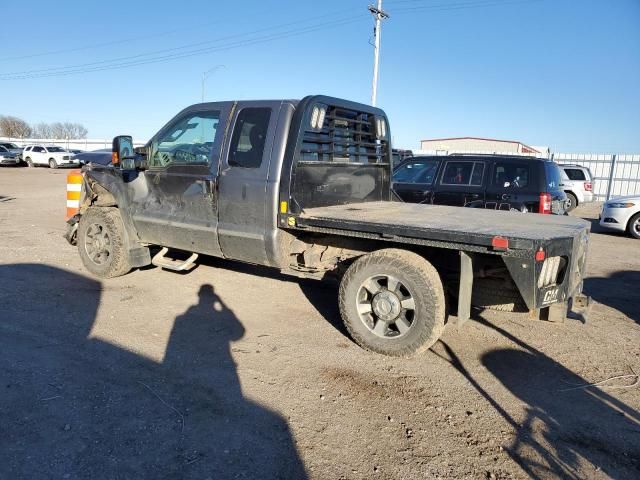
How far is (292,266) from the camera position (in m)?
5.04

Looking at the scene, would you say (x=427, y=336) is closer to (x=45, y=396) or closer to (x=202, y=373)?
(x=202, y=373)

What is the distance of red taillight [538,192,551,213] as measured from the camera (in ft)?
26.7

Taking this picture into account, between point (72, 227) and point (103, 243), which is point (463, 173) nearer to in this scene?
point (103, 243)

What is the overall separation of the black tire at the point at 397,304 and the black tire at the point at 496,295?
524mm

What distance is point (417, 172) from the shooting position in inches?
370

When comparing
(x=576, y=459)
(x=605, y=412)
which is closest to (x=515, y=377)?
(x=605, y=412)

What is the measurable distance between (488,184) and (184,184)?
215 inches

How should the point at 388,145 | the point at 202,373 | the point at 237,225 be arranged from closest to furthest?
the point at 202,373 → the point at 237,225 → the point at 388,145

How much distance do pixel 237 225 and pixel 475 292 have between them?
2.40 metres

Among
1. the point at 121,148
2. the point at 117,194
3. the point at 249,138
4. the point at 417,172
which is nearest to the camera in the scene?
the point at 249,138

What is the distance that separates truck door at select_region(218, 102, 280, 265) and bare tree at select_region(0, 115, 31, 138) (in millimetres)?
94517

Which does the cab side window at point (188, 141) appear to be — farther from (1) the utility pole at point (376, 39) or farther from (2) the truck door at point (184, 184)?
(1) the utility pole at point (376, 39)

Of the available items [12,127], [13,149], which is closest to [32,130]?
[12,127]

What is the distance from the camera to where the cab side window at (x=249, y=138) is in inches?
193
